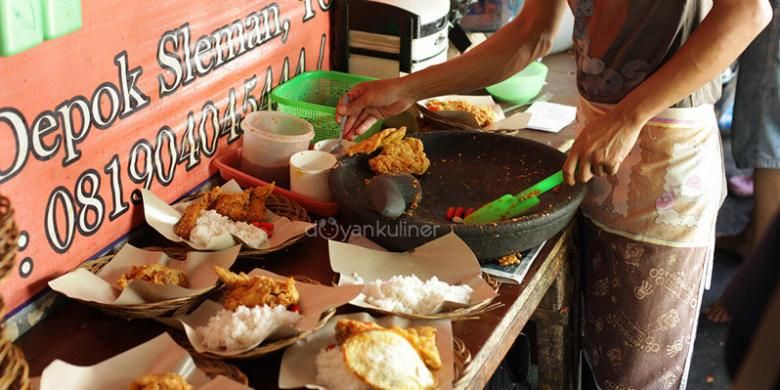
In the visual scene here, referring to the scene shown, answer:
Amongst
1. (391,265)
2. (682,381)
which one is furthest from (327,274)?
(682,381)

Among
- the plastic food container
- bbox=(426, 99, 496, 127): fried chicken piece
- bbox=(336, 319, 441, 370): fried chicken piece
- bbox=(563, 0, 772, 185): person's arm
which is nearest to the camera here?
bbox=(336, 319, 441, 370): fried chicken piece

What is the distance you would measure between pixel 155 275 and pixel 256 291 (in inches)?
8.8

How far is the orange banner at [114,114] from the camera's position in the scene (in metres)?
1.54

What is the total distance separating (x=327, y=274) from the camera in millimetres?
1791

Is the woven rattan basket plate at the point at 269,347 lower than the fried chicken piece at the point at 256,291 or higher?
lower

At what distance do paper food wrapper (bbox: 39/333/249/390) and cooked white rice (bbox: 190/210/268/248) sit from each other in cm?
39

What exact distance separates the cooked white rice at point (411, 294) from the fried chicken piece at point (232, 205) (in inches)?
15.9

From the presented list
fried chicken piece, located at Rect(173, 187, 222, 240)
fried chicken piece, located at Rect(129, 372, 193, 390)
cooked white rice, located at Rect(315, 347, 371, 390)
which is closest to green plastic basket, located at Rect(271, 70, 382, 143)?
fried chicken piece, located at Rect(173, 187, 222, 240)

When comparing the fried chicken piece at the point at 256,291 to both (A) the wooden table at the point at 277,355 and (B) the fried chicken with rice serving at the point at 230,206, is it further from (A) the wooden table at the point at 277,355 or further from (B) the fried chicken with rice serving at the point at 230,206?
(B) the fried chicken with rice serving at the point at 230,206

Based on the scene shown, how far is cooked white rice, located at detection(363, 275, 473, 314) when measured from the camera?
1582mm

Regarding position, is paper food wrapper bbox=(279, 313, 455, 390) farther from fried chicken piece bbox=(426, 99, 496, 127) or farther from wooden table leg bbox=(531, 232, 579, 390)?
fried chicken piece bbox=(426, 99, 496, 127)

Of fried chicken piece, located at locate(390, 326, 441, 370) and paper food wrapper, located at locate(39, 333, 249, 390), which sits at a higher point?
fried chicken piece, located at locate(390, 326, 441, 370)

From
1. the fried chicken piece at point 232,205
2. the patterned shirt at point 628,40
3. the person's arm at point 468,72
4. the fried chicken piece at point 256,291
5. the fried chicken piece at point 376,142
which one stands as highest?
the patterned shirt at point 628,40

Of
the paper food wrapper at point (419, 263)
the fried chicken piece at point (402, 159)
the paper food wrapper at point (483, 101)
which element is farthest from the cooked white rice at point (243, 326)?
the paper food wrapper at point (483, 101)
